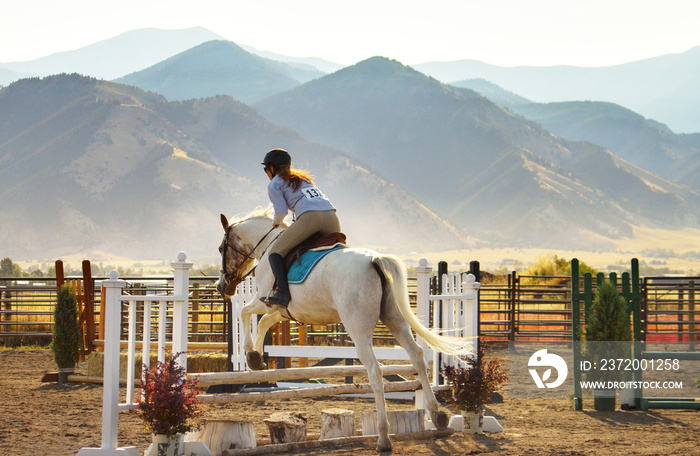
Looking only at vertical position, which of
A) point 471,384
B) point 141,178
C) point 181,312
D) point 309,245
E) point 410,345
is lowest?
point 471,384

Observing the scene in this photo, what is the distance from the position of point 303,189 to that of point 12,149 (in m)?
130

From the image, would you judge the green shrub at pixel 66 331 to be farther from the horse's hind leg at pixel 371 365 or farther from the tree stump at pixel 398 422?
the horse's hind leg at pixel 371 365

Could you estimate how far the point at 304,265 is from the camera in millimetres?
5820

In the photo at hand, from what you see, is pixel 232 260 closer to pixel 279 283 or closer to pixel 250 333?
pixel 250 333

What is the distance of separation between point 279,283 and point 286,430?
117 centimetres

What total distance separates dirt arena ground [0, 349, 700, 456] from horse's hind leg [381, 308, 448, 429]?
0.34 meters

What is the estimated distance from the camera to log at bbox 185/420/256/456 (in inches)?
225

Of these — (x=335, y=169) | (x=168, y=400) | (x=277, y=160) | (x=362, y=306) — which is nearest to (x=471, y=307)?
(x=362, y=306)

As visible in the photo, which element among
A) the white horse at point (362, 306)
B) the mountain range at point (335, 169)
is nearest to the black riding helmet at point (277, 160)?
the white horse at point (362, 306)

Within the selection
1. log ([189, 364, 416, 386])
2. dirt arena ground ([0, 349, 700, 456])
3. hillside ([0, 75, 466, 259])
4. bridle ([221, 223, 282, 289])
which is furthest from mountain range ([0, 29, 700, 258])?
log ([189, 364, 416, 386])

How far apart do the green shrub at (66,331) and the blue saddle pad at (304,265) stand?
20.9ft

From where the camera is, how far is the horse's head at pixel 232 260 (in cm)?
656

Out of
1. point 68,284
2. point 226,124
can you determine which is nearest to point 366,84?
point 226,124

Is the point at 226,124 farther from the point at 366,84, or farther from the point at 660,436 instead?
the point at 660,436
